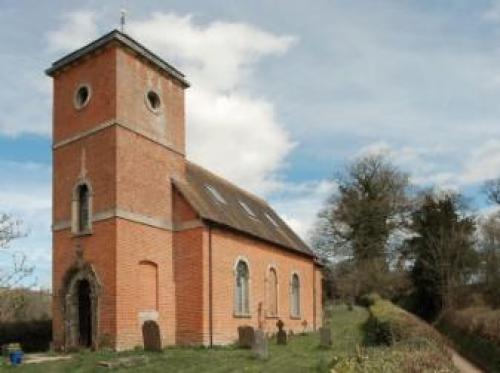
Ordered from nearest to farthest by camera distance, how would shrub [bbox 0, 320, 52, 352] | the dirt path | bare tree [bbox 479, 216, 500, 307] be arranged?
the dirt path → shrub [bbox 0, 320, 52, 352] → bare tree [bbox 479, 216, 500, 307]

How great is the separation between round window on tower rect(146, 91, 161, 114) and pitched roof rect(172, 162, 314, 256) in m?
2.96

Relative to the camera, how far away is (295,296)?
112ft

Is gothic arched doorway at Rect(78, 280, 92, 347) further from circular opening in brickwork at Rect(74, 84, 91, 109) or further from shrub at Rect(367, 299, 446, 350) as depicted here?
shrub at Rect(367, 299, 446, 350)

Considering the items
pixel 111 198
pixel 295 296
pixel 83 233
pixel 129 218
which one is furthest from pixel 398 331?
pixel 295 296

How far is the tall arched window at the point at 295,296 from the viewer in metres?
33.5

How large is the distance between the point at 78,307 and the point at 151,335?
416 centimetres

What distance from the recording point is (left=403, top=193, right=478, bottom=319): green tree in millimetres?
47375

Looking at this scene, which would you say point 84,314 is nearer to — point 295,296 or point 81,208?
point 81,208

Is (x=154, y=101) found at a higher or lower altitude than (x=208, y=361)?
higher

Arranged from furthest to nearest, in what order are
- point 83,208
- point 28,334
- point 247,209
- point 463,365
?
point 247,209 → point 28,334 → point 83,208 → point 463,365

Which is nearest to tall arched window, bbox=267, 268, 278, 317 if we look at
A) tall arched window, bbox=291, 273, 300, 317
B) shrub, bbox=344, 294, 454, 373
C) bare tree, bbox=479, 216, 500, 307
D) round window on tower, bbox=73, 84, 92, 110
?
tall arched window, bbox=291, 273, 300, 317

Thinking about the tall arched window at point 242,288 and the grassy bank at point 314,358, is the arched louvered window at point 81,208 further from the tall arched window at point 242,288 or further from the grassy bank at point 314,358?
the tall arched window at point 242,288

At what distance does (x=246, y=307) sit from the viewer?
88.7 feet

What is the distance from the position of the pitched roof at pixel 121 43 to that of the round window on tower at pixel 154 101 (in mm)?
1167
